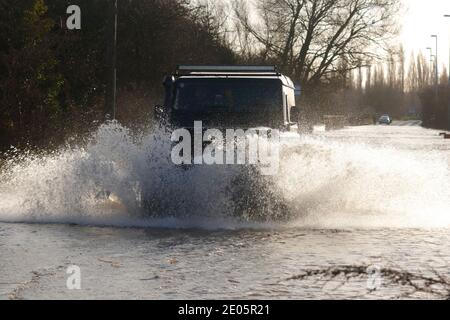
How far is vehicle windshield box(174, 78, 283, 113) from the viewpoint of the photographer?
13.2 m

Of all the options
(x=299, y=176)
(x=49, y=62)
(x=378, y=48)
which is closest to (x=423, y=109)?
(x=378, y=48)

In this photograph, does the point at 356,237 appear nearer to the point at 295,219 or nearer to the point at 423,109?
the point at 295,219

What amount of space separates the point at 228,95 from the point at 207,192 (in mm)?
2302

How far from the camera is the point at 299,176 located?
12211 millimetres

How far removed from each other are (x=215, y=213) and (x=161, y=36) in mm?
27036

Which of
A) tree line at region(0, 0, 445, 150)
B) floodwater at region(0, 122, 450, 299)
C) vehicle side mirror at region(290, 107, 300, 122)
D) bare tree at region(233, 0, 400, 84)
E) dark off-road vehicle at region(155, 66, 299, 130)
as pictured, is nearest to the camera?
floodwater at region(0, 122, 450, 299)

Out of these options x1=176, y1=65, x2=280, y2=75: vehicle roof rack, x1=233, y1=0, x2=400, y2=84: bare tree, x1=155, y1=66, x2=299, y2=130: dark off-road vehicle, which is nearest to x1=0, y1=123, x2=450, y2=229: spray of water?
x1=155, y1=66, x2=299, y2=130: dark off-road vehicle

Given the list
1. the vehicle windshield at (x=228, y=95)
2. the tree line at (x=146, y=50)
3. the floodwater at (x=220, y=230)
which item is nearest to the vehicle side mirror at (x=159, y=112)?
the vehicle windshield at (x=228, y=95)

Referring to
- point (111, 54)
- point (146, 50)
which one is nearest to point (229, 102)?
point (111, 54)

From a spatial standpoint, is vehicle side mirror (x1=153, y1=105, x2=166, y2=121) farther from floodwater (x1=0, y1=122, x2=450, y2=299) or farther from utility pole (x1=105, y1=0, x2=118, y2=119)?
utility pole (x1=105, y1=0, x2=118, y2=119)

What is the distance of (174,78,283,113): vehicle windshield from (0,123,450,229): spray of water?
0.95 metres

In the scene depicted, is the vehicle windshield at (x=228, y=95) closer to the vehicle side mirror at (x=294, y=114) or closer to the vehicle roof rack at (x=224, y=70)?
the vehicle side mirror at (x=294, y=114)

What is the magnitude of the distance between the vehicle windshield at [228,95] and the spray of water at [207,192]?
0.95 metres

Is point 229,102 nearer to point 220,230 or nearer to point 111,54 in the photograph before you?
point 220,230
